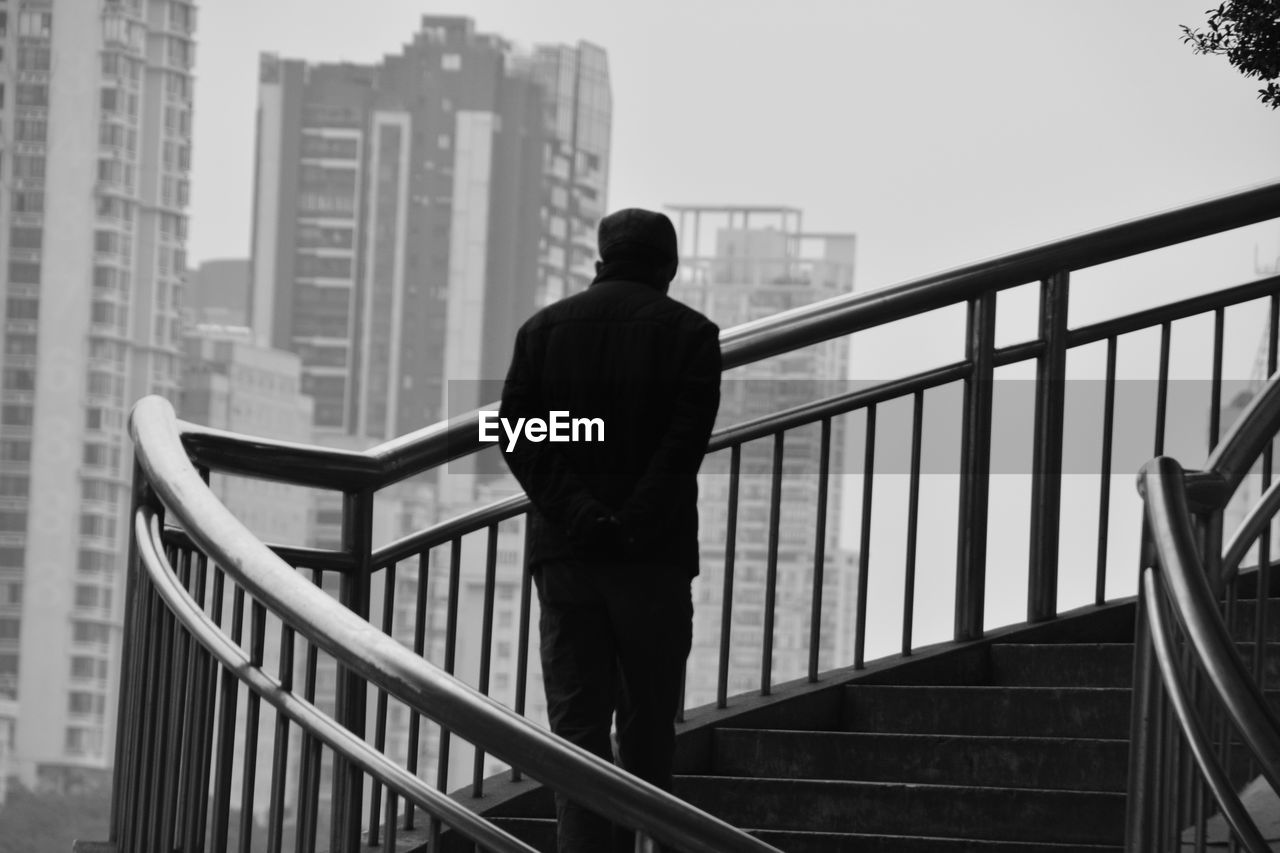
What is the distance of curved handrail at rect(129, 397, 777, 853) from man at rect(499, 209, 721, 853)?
2.12 feet

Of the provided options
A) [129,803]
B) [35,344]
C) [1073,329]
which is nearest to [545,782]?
[129,803]

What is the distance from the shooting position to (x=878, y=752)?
4125mm

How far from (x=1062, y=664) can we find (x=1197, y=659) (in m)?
1.79

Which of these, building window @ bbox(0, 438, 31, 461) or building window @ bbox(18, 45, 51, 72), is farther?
building window @ bbox(18, 45, 51, 72)

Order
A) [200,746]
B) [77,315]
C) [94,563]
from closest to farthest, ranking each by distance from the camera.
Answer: [200,746], [94,563], [77,315]

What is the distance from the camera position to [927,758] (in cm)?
407

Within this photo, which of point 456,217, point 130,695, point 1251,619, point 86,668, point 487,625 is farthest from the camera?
Result: point 456,217

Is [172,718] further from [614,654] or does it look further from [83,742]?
[83,742]

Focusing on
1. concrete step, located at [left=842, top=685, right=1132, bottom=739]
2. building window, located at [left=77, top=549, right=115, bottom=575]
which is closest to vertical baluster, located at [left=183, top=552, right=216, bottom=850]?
concrete step, located at [left=842, top=685, right=1132, bottom=739]

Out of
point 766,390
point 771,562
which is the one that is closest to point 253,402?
point 766,390

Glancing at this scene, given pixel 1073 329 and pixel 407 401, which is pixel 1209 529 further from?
pixel 407 401

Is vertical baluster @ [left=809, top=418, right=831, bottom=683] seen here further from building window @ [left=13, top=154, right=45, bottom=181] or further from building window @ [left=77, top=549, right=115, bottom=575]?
building window @ [left=13, top=154, right=45, bottom=181]

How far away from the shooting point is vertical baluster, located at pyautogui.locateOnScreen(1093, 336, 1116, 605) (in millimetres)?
4645

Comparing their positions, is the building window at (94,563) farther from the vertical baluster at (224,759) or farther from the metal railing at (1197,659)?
the metal railing at (1197,659)
